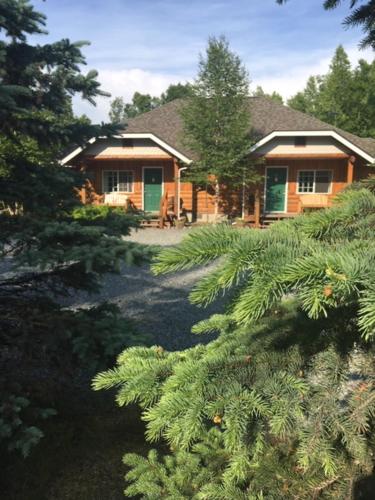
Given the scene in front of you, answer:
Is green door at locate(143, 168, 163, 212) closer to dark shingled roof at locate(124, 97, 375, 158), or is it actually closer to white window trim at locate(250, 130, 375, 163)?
dark shingled roof at locate(124, 97, 375, 158)

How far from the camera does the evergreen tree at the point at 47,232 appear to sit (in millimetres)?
3715

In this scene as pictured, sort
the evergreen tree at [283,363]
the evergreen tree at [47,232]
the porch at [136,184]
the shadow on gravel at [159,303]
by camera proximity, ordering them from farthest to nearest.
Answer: the porch at [136,184] < the shadow on gravel at [159,303] < the evergreen tree at [47,232] < the evergreen tree at [283,363]

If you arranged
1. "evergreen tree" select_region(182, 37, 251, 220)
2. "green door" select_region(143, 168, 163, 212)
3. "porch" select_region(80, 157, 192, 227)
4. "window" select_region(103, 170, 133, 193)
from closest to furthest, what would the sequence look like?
"evergreen tree" select_region(182, 37, 251, 220) < "porch" select_region(80, 157, 192, 227) < "green door" select_region(143, 168, 163, 212) < "window" select_region(103, 170, 133, 193)

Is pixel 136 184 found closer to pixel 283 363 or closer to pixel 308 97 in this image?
pixel 283 363

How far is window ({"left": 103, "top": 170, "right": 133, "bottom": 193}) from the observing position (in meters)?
24.2

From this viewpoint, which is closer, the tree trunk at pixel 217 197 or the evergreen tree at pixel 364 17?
the evergreen tree at pixel 364 17

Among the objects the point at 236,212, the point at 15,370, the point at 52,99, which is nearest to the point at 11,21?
the point at 52,99

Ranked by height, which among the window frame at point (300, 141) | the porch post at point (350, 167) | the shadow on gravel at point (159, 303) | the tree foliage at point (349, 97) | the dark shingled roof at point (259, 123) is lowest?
the shadow on gravel at point (159, 303)

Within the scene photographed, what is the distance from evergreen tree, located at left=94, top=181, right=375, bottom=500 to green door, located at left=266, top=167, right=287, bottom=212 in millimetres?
22276

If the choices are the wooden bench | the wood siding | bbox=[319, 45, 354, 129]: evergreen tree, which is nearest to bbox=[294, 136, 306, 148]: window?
the wood siding

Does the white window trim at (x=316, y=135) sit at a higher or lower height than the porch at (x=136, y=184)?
higher

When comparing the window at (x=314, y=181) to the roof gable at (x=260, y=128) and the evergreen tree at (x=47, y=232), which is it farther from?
the evergreen tree at (x=47, y=232)

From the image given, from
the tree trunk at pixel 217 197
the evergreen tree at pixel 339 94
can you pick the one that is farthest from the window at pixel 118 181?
the evergreen tree at pixel 339 94

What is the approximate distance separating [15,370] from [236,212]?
66.9 ft
